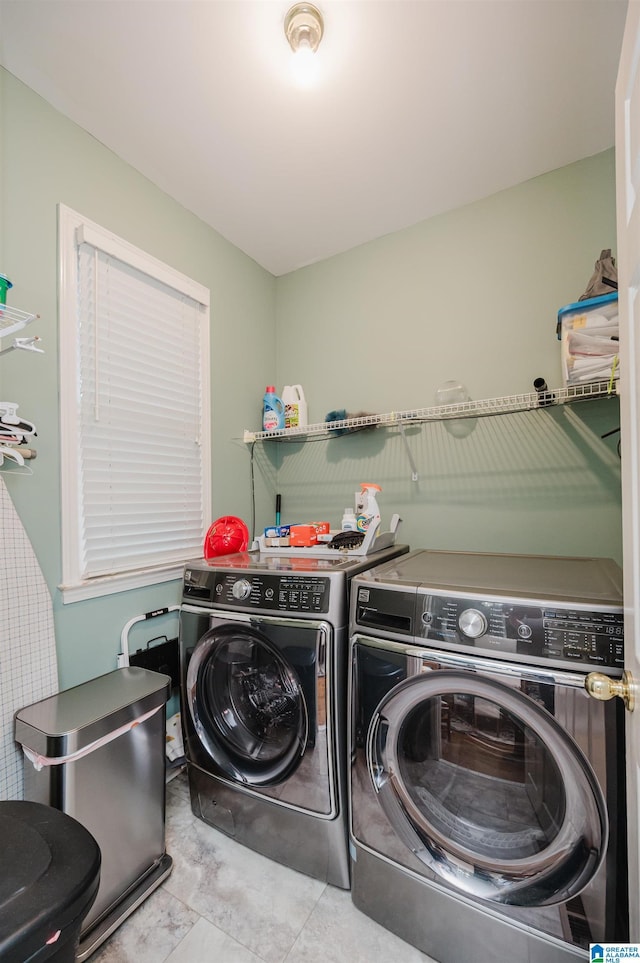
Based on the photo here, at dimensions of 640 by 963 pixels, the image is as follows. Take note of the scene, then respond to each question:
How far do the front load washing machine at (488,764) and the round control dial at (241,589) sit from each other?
0.41m

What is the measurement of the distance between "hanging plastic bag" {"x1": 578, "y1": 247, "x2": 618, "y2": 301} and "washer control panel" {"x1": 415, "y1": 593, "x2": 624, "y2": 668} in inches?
45.1

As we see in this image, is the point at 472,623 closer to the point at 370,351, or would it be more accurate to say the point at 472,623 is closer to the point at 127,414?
the point at 127,414

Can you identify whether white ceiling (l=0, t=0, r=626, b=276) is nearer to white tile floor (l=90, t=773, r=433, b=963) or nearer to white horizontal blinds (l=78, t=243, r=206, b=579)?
white horizontal blinds (l=78, t=243, r=206, b=579)

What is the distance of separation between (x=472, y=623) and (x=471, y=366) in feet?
4.57

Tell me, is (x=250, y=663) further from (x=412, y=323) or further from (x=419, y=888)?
(x=412, y=323)

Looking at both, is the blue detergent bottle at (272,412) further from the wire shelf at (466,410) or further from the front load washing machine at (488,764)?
the front load washing machine at (488,764)

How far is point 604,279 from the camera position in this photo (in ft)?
4.60

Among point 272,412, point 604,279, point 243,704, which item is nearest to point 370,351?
point 272,412

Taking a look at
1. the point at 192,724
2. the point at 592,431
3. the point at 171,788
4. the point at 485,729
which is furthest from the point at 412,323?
the point at 171,788

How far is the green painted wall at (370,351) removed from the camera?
142 cm

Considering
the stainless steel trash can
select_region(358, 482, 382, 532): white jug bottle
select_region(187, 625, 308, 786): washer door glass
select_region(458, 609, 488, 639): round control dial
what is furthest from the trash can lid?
select_region(358, 482, 382, 532): white jug bottle

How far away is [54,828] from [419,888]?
1.00 meters

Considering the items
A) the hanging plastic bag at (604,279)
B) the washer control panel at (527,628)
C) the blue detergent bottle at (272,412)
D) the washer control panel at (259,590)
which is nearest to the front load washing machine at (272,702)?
the washer control panel at (259,590)

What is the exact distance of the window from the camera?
1.50 metres
